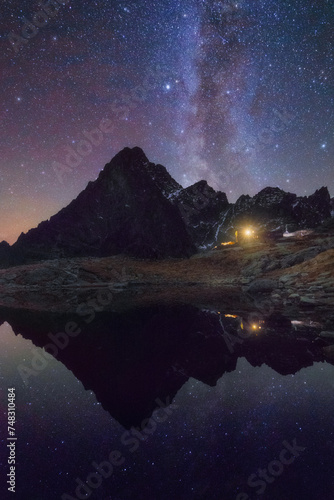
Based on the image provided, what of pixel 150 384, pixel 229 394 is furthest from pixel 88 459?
pixel 229 394

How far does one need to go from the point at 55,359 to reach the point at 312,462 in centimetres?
662

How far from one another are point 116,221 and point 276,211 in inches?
2429

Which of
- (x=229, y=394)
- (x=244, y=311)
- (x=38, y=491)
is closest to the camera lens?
(x=38, y=491)

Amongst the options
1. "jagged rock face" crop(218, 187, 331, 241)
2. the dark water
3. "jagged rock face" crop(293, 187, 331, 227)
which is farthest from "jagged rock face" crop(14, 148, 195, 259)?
"jagged rock face" crop(293, 187, 331, 227)

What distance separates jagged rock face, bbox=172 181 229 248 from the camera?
79562 mm

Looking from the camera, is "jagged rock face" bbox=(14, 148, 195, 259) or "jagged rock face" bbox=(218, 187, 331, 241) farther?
"jagged rock face" bbox=(218, 187, 331, 241)

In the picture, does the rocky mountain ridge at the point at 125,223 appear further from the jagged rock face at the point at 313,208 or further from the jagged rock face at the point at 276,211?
the jagged rock face at the point at 313,208

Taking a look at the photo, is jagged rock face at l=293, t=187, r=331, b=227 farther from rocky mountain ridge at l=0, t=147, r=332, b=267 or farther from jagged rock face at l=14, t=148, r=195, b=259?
jagged rock face at l=14, t=148, r=195, b=259

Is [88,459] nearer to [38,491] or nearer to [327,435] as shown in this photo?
[38,491]

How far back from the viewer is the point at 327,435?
11.4ft

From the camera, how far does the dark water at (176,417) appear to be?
2.87m

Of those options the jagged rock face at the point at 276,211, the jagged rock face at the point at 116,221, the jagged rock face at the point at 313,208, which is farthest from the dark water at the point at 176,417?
the jagged rock face at the point at 313,208

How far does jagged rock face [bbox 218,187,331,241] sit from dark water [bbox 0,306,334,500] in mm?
78221

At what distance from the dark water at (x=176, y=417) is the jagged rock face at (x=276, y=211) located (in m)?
78.2
